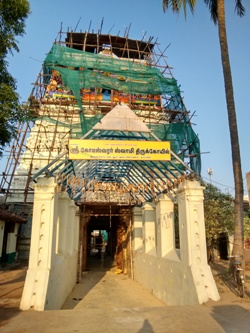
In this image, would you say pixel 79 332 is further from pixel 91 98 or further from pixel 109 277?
pixel 91 98

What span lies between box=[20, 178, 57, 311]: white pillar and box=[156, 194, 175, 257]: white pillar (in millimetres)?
4749

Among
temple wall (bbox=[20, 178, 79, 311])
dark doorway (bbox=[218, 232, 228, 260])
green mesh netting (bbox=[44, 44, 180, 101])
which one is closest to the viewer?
temple wall (bbox=[20, 178, 79, 311])

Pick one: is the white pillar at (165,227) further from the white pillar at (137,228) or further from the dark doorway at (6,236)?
the dark doorway at (6,236)

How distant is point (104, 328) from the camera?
5102 mm

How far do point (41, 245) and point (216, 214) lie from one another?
9.99 metres

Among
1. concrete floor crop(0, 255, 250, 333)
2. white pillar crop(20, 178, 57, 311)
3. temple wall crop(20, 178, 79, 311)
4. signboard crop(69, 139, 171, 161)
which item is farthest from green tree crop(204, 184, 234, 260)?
white pillar crop(20, 178, 57, 311)

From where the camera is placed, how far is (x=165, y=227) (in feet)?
35.2

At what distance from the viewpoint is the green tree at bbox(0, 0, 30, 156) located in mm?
6836

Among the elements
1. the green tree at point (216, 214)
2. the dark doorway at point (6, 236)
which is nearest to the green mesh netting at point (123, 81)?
the green tree at point (216, 214)

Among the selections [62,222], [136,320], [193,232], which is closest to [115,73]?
[62,222]

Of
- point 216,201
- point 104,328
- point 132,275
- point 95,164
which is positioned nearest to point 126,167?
point 95,164

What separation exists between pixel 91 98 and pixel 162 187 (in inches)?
557

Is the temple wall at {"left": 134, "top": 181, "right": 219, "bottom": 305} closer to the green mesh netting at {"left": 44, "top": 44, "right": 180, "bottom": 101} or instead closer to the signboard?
the signboard

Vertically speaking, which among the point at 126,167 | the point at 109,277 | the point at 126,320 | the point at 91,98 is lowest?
the point at 109,277
